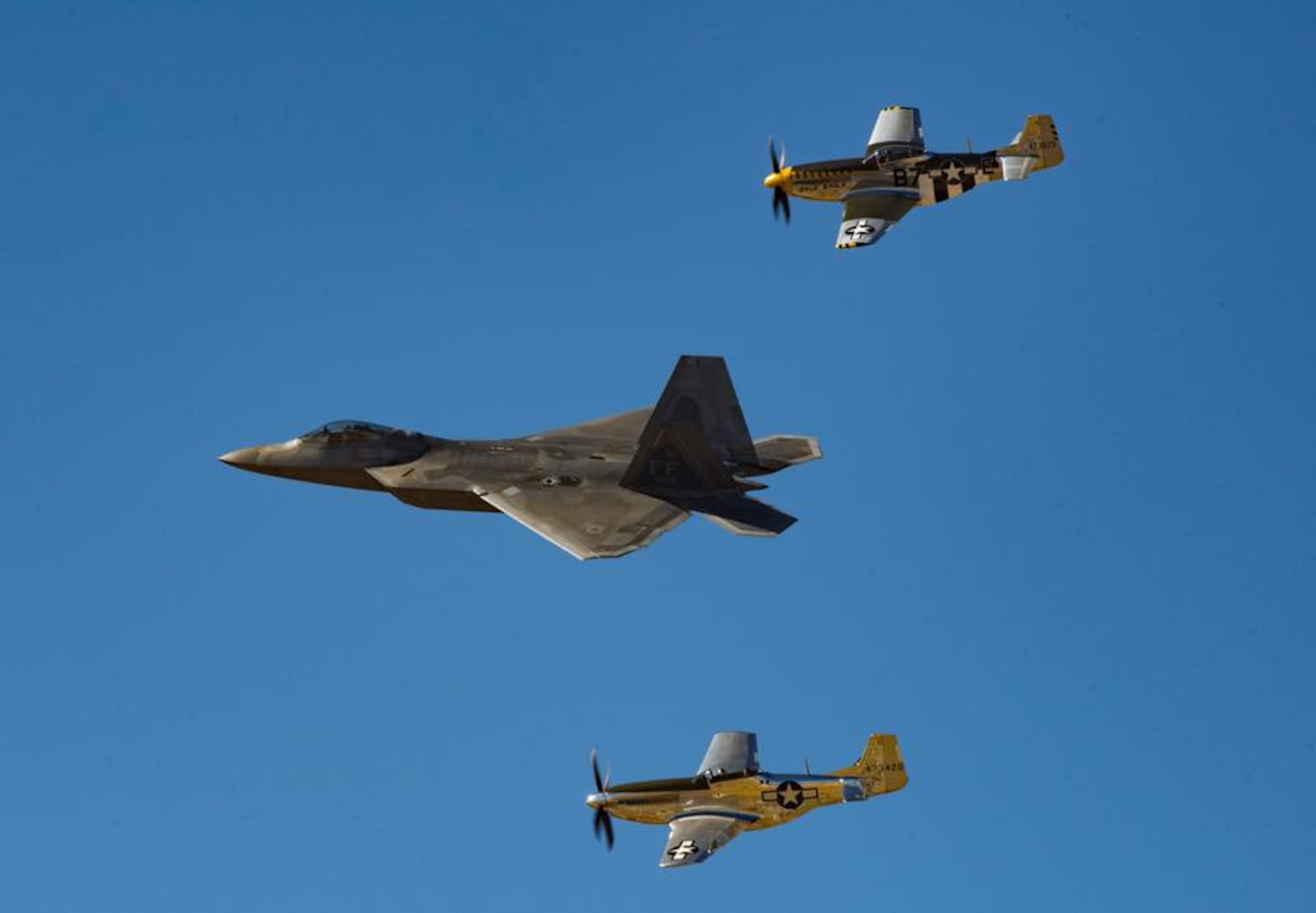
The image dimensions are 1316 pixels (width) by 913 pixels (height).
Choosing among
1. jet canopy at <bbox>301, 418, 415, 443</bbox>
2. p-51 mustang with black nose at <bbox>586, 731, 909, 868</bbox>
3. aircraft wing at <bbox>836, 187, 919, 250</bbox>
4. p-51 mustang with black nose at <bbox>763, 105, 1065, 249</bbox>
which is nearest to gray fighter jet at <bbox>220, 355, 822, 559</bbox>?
jet canopy at <bbox>301, 418, 415, 443</bbox>

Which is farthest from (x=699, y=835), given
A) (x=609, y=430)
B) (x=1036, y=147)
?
(x=1036, y=147)

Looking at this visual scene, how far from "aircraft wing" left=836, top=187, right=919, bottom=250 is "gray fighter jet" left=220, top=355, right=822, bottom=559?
933 centimetres

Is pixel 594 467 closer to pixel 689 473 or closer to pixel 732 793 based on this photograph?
pixel 689 473

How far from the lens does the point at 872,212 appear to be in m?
59.9

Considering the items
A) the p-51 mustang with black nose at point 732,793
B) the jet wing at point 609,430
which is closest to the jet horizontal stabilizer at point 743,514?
the jet wing at point 609,430

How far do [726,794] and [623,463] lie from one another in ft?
30.0

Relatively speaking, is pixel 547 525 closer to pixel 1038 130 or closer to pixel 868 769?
pixel 868 769

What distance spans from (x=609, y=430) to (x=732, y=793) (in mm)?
10924

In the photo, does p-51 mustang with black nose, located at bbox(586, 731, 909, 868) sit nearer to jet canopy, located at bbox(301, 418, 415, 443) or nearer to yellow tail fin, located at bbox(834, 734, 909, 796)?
yellow tail fin, located at bbox(834, 734, 909, 796)

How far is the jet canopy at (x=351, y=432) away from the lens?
48.7 meters

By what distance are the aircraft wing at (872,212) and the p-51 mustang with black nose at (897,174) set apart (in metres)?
0.04

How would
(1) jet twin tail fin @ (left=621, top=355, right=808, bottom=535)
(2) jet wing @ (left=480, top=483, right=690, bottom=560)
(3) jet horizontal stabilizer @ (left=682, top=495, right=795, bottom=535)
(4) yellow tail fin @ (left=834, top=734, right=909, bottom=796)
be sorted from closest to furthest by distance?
(2) jet wing @ (left=480, top=483, right=690, bottom=560) < (3) jet horizontal stabilizer @ (left=682, top=495, right=795, bottom=535) < (1) jet twin tail fin @ (left=621, top=355, right=808, bottom=535) < (4) yellow tail fin @ (left=834, top=734, right=909, bottom=796)

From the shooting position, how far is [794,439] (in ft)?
167

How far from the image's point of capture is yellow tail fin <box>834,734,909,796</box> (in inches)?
1898
